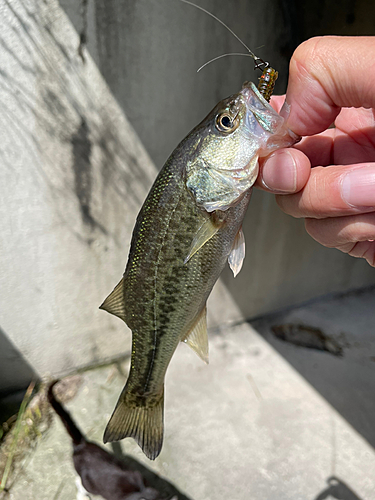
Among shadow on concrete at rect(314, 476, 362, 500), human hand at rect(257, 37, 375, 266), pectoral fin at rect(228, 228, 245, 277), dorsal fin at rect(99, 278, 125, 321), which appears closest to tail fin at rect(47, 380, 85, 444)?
dorsal fin at rect(99, 278, 125, 321)

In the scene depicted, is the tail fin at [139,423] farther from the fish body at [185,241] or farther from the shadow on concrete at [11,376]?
the shadow on concrete at [11,376]

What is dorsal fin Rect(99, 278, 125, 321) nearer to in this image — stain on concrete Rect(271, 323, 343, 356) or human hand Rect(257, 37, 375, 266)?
human hand Rect(257, 37, 375, 266)

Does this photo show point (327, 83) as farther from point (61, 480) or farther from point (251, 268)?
point (61, 480)

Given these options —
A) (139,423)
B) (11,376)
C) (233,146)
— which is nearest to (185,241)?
(233,146)

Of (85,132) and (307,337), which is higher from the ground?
(85,132)

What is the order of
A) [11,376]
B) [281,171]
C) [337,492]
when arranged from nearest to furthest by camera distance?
[281,171] → [337,492] → [11,376]

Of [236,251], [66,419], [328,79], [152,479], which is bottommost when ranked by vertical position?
[152,479]

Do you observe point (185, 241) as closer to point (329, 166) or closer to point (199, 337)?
point (199, 337)
